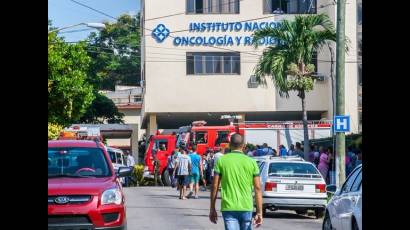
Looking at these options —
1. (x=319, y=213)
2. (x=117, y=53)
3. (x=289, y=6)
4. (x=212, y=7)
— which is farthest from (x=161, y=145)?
(x=117, y=53)

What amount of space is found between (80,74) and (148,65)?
559cm

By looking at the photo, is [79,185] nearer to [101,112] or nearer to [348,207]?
[348,207]

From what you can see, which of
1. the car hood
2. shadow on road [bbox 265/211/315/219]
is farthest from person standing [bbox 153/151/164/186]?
the car hood

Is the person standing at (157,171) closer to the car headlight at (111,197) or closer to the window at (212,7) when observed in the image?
the window at (212,7)

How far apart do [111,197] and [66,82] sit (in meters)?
28.8

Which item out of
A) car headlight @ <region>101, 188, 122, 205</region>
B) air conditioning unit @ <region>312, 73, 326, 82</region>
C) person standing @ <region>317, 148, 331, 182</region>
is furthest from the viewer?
air conditioning unit @ <region>312, 73, 326, 82</region>

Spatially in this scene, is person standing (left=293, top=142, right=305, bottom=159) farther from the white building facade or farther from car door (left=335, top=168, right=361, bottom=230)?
car door (left=335, top=168, right=361, bottom=230)

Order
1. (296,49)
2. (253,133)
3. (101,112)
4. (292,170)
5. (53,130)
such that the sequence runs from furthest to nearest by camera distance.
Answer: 1. (101,112)
2. (53,130)
3. (253,133)
4. (296,49)
5. (292,170)

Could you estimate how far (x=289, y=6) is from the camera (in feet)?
162

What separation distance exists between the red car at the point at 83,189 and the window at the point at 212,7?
3455 centimetres

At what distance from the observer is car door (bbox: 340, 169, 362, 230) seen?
12.1m

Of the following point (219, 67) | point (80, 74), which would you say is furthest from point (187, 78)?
point (80, 74)

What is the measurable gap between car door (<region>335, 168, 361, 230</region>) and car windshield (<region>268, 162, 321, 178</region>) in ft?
27.5
